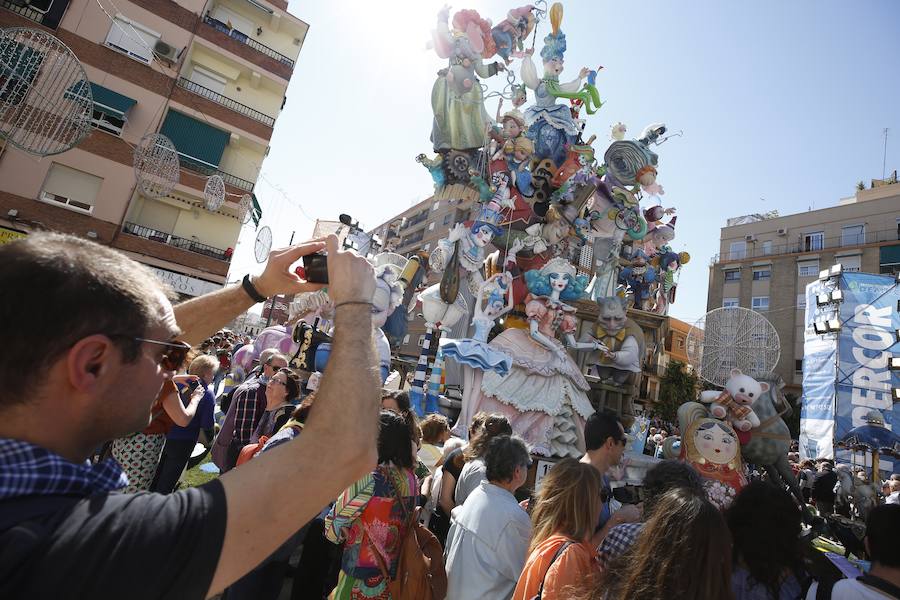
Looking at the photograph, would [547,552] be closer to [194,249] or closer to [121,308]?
[121,308]

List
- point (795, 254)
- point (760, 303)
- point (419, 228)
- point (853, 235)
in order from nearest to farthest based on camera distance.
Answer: point (853, 235), point (795, 254), point (760, 303), point (419, 228)

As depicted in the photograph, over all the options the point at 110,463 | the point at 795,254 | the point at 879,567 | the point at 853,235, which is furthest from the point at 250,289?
the point at 853,235

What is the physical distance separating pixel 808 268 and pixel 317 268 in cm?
3333

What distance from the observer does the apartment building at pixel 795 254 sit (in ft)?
83.4

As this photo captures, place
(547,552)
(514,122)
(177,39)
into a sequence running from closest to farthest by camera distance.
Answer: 1. (547,552)
2. (514,122)
3. (177,39)

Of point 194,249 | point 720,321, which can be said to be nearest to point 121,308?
point 720,321

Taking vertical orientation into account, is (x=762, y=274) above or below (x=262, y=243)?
above

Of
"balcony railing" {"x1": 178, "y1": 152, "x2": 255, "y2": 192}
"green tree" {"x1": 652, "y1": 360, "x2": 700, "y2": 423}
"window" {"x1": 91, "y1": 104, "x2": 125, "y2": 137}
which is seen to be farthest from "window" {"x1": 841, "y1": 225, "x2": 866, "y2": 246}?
"window" {"x1": 91, "y1": 104, "x2": 125, "y2": 137}

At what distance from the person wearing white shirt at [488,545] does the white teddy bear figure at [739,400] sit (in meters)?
4.86

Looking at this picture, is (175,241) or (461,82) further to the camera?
(175,241)

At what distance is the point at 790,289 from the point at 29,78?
109ft

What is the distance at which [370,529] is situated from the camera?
7.45 ft

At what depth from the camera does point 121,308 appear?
861 mm

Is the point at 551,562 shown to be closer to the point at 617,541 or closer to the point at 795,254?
the point at 617,541
